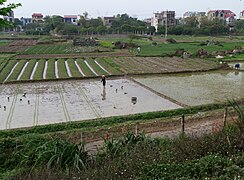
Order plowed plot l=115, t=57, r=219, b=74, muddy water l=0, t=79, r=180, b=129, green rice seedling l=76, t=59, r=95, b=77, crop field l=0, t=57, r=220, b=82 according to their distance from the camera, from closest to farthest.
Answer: muddy water l=0, t=79, r=180, b=129 → crop field l=0, t=57, r=220, b=82 → green rice seedling l=76, t=59, r=95, b=77 → plowed plot l=115, t=57, r=219, b=74

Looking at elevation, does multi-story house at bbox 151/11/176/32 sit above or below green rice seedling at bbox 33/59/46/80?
above

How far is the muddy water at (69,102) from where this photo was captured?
1413 centimetres

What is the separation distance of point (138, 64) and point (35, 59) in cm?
1226

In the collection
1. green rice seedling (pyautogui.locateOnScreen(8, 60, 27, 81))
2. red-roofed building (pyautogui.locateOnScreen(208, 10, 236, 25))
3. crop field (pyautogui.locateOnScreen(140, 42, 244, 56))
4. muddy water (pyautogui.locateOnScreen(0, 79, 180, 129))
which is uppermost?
red-roofed building (pyautogui.locateOnScreen(208, 10, 236, 25))

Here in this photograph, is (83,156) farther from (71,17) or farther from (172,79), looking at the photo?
(71,17)

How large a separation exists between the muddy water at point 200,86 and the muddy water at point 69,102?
1385mm

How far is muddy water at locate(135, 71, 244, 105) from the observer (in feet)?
57.3

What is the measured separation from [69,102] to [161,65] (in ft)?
49.4

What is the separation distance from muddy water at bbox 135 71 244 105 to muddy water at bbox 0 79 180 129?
54.5 inches

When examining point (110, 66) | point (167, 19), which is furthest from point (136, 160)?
point (167, 19)

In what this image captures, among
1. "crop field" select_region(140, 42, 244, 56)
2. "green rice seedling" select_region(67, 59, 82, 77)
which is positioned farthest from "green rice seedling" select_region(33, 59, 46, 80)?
"crop field" select_region(140, 42, 244, 56)

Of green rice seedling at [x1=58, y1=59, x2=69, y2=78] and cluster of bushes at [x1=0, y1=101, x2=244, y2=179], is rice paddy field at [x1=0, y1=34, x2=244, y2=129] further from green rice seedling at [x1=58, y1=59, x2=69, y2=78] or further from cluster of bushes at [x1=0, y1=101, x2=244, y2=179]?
cluster of bushes at [x1=0, y1=101, x2=244, y2=179]

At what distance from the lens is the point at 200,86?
2061cm

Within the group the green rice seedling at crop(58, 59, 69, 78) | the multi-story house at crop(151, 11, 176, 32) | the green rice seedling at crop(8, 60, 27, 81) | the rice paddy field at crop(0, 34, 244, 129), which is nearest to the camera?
the rice paddy field at crop(0, 34, 244, 129)
